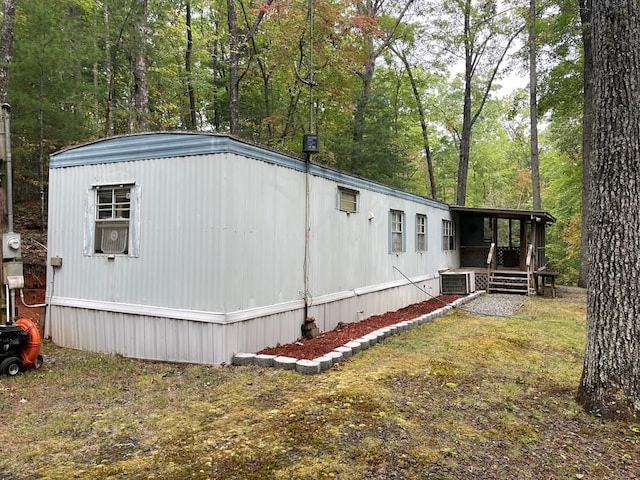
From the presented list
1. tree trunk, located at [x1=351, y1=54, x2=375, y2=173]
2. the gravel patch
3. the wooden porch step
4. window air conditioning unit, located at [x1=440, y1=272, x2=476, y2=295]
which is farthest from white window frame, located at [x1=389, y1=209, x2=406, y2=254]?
tree trunk, located at [x1=351, y1=54, x2=375, y2=173]

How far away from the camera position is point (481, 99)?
73.4 feet

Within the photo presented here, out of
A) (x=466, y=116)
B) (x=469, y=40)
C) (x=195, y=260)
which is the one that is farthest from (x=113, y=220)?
(x=469, y=40)

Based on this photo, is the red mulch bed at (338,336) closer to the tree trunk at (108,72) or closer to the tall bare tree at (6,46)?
the tall bare tree at (6,46)

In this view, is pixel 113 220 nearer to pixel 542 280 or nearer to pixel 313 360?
pixel 313 360

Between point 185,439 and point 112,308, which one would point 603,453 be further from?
point 112,308

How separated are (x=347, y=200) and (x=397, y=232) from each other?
261 centimetres

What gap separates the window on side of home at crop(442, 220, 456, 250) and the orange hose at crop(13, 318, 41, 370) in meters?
11.2

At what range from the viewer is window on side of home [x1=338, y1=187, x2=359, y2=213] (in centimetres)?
751

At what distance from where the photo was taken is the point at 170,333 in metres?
5.30

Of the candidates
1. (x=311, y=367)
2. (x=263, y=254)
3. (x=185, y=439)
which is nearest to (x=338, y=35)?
(x=263, y=254)

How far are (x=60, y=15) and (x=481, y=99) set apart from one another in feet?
61.6

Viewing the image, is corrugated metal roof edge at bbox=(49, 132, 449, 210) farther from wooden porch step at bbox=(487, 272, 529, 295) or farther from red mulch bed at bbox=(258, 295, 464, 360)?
wooden porch step at bbox=(487, 272, 529, 295)

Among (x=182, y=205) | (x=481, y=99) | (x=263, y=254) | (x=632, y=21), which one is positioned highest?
(x=481, y=99)

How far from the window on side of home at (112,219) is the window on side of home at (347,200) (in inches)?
132
